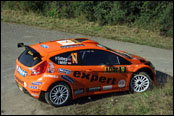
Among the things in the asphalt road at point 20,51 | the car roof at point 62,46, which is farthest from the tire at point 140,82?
the asphalt road at point 20,51

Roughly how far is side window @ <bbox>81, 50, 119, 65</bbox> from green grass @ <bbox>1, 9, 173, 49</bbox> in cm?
760

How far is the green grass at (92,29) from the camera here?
16.7 metres

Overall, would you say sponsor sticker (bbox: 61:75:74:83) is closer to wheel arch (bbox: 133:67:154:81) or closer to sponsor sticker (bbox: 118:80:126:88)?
sponsor sticker (bbox: 118:80:126:88)

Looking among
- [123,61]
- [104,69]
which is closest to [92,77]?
[104,69]

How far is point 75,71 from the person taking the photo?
7.93 metres

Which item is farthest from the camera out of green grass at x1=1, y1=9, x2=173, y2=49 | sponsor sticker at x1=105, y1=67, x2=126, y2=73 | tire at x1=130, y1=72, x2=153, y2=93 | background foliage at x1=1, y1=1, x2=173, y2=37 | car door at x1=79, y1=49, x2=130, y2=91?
background foliage at x1=1, y1=1, x2=173, y2=37

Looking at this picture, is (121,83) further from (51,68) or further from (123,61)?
(51,68)

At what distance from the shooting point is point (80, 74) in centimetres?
800

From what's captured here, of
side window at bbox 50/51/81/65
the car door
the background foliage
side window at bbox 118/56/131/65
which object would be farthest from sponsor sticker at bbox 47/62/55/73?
the background foliage

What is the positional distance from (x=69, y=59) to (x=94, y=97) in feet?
5.01

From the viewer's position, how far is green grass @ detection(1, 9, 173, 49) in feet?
54.7

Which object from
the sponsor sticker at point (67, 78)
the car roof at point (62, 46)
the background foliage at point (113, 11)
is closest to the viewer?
the sponsor sticker at point (67, 78)

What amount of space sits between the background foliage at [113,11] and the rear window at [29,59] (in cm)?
1166

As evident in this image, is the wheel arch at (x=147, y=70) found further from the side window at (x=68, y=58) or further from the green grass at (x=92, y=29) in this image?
the green grass at (x=92, y=29)
